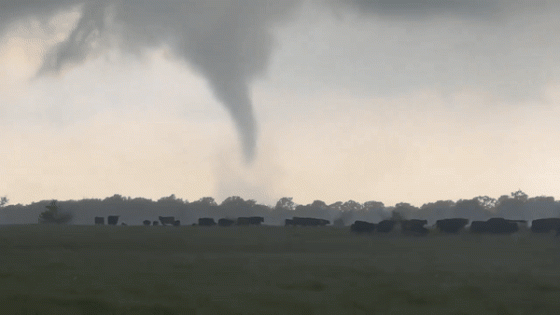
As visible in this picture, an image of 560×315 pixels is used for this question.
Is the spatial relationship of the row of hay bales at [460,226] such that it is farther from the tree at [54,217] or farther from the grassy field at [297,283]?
the tree at [54,217]

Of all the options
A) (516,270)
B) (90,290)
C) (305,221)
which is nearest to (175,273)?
(90,290)

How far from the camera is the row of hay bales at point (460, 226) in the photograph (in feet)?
179

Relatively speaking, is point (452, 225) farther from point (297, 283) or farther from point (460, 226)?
point (297, 283)

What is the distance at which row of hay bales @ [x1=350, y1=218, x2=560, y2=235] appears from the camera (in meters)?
54.6

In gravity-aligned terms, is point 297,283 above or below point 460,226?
below

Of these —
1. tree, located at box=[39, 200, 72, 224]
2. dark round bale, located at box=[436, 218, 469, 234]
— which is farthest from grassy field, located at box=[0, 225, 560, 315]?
tree, located at box=[39, 200, 72, 224]

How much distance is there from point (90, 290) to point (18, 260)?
45.8 ft

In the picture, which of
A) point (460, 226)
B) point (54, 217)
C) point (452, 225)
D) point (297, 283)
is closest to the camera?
point (297, 283)

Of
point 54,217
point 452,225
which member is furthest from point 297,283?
point 54,217

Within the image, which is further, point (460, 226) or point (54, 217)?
point (54, 217)

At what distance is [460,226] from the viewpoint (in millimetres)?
57156

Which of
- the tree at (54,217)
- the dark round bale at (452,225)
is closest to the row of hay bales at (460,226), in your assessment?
the dark round bale at (452,225)

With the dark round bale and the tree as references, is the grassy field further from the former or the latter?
the tree

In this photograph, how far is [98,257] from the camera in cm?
3269
